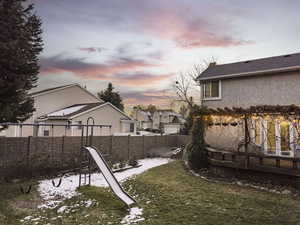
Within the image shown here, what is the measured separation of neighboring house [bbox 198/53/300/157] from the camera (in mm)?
10477

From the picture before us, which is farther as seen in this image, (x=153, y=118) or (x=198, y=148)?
(x=153, y=118)

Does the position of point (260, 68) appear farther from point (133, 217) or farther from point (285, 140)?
point (133, 217)

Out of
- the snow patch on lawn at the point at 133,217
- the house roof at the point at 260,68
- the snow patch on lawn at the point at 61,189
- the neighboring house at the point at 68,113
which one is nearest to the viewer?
the snow patch on lawn at the point at 133,217

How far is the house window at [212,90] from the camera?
1331cm

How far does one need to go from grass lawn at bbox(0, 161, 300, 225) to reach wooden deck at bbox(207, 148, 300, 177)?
3.61 ft

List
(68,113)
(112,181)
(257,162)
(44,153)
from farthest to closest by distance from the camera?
1. (68,113)
2. (44,153)
3. (257,162)
4. (112,181)

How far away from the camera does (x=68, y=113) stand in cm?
1855

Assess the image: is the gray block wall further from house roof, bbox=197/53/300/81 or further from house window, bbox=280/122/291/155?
house window, bbox=280/122/291/155

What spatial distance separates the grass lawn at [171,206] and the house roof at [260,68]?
23.1 ft

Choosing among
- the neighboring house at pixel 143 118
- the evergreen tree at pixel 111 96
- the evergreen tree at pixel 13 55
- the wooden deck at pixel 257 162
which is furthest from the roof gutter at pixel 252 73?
the neighboring house at pixel 143 118

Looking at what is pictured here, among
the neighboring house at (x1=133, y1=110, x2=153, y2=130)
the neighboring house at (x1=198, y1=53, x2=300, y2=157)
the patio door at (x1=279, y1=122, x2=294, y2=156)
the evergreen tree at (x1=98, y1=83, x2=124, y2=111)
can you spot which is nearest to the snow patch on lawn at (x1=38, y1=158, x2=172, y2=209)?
the neighboring house at (x1=198, y1=53, x2=300, y2=157)

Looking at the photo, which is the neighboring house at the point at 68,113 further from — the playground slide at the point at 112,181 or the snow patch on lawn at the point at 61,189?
the playground slide at the point at 112,181

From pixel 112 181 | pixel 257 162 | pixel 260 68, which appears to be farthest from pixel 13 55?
pixel 260 68

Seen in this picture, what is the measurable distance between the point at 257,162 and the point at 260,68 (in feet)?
20.1
